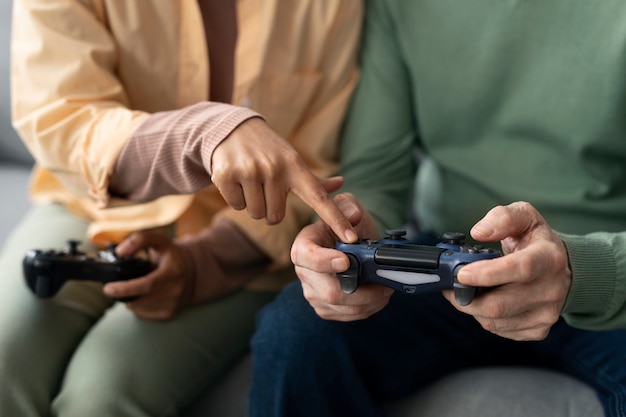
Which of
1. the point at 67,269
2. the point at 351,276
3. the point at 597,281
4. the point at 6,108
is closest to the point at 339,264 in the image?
the point at 351,276

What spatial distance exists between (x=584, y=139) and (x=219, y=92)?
1.27ft

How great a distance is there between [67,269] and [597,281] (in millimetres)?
511

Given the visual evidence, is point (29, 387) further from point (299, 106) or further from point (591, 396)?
point (591, 396)

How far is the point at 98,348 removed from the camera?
2.57 feet

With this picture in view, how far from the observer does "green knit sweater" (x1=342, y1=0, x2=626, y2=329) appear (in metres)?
0.78

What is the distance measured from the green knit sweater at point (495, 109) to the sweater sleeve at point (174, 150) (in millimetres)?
223

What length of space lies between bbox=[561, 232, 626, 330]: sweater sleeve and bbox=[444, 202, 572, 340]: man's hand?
0.05ft

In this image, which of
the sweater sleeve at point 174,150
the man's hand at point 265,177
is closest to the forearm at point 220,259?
the sweater sleeve at point 174,150

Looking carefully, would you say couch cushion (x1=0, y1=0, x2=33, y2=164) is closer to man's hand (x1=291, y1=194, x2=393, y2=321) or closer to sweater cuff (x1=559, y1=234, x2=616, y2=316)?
man's hand (x1=291, y1=194, x2=393, y2=321)

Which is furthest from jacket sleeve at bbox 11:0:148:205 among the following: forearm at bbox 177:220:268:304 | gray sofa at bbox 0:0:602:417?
gray sofa at bbox 0:0:602:417

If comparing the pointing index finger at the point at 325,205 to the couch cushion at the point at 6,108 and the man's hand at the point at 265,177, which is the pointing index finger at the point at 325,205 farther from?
the couch cushion at the point at 6,108

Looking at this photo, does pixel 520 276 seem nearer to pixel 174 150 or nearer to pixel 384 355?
pixel 384 355

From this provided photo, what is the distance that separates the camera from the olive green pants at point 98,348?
2.44ft

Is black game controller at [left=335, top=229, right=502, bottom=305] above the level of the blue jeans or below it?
above
